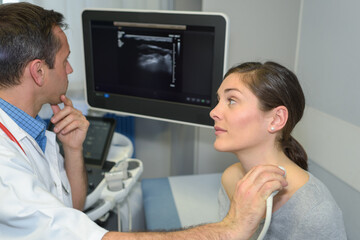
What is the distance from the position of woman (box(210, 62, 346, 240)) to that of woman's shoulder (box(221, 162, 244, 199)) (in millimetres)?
157

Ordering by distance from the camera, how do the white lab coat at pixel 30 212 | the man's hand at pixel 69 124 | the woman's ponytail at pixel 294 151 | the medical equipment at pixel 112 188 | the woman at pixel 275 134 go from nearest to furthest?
the white lab coat at pixel 30 212 → the woman at pixel 275 134 → the woman's ponytail at pixel 294 151 → the man's hand at pixel 69 124 → the medical equipment at pixel 112 188

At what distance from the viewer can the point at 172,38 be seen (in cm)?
141

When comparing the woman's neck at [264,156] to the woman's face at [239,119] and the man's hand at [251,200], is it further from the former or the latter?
the man's hand at [251,200]

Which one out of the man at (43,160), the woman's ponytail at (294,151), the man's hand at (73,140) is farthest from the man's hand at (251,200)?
the man's hand at (73,140)

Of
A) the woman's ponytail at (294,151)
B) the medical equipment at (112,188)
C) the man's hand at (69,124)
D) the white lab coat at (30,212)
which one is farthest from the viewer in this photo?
the medical equipment at (112,188)

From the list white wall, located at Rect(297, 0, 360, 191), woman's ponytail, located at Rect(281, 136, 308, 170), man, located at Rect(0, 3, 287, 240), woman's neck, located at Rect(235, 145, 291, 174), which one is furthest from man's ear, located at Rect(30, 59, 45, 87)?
white wall, located at Rect(297, 0, 360, 191)

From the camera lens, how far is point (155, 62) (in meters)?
1.49

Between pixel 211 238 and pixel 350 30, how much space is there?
1.00 metres

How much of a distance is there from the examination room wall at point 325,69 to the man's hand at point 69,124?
28.2 inches

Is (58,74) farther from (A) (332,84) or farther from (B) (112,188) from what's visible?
(A) (332,84)

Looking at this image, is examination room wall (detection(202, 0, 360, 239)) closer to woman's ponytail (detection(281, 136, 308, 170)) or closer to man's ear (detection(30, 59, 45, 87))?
woman's ponytail (detection(281, 136, 308, 170))

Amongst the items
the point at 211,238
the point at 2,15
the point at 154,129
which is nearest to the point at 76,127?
the point at 2,15

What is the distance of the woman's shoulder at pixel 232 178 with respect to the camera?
1235mm

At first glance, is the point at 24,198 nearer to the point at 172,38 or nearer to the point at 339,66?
the point at 172,38
